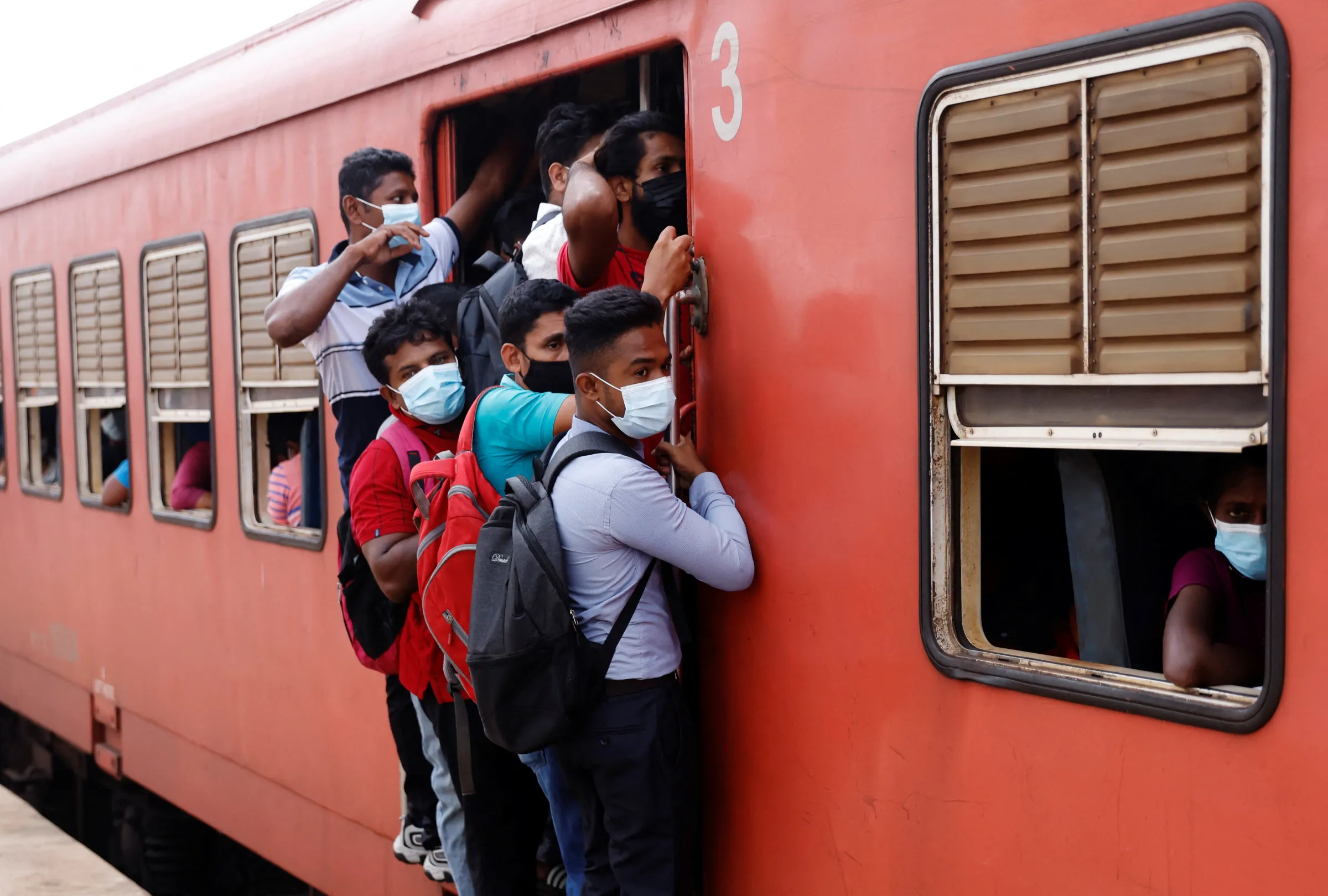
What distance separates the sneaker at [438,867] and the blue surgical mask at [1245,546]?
221 centimetres

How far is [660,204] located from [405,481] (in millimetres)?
896

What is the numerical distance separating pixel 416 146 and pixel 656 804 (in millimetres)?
2032

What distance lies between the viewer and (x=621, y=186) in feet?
9.72

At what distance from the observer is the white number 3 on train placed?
8.63 feet

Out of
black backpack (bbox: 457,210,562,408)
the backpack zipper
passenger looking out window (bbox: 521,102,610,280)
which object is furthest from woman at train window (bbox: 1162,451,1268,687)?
black backpack (bbox: 457,210,562,408)

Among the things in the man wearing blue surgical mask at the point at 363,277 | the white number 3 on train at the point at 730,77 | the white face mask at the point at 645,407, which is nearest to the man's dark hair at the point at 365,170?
the man wearing blue surgical mask at the point at 363,277

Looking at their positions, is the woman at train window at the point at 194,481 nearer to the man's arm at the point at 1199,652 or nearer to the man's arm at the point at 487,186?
the man's arm at the point at 487,186

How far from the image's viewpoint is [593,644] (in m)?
2.55

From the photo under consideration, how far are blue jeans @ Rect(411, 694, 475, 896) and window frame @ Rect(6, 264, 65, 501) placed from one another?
12.6 ft

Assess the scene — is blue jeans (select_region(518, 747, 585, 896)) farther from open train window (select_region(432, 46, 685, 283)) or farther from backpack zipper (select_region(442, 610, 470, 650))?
open train window (select_region(432, 46, 685, 283))

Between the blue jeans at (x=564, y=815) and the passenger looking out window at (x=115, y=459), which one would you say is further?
the passenger looking out window at (x=115, y=459)

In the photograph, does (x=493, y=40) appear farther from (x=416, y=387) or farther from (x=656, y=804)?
(x=656, y=804)

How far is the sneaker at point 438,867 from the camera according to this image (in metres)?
3.49

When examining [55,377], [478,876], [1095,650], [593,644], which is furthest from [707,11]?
[55,377]
